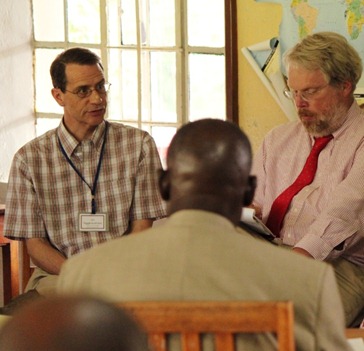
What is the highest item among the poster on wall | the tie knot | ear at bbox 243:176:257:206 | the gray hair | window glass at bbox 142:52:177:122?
the poster on wall

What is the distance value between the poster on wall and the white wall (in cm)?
137

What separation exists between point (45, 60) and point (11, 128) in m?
0.39

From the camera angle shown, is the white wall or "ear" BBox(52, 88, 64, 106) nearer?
"ear" BBox(52, 88, 64, 106)

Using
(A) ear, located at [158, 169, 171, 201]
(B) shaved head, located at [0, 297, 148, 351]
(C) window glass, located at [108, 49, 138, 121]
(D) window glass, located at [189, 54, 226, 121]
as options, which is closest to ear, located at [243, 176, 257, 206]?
(A) ear, located at [158, 169, 171, 201]

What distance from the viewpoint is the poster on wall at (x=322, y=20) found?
402cm

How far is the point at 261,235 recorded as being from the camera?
11.2 ft

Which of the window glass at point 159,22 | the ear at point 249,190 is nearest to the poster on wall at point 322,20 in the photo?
the window glass at point 159,22

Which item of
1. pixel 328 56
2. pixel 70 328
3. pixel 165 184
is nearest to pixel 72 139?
pixel 328 56

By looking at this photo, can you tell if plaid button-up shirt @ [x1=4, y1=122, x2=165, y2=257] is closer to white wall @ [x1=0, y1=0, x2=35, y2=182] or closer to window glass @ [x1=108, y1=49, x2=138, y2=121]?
window glass @ [x1=108, y1=49, x2=138, y2=121]

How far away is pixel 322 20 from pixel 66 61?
3.58 ft

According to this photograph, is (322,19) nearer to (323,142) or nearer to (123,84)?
(323,142)

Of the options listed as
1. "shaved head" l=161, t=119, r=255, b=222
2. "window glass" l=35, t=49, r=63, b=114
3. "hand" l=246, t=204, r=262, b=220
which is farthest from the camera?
"window glass" l=35, t=49, r=63, b=114

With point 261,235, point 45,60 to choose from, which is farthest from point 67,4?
point 261,235

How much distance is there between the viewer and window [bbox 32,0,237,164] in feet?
15.0
